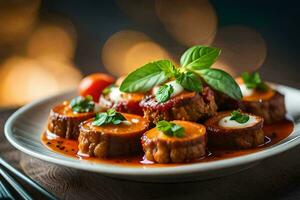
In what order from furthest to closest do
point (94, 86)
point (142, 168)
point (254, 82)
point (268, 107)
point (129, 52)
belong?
point (129, 52)
point (94, 86)
point (254, 82)
point (268, 107)
point (142, 168)

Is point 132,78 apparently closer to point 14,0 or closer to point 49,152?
point 49,152

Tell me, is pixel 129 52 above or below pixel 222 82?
below

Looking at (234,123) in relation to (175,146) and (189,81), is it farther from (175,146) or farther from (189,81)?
(175,146)

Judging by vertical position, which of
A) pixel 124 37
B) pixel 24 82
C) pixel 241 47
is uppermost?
pixel 124 37

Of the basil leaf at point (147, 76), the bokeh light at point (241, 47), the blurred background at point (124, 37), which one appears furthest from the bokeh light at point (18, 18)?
the basil leaf at point (147, 76)

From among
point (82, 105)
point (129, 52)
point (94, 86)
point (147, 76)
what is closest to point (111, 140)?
point (147, 76)

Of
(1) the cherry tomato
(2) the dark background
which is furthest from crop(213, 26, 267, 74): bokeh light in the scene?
(1) the cherry tomato

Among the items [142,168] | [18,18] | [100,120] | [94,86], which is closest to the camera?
[142,168]

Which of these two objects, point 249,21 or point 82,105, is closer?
point 82,105
